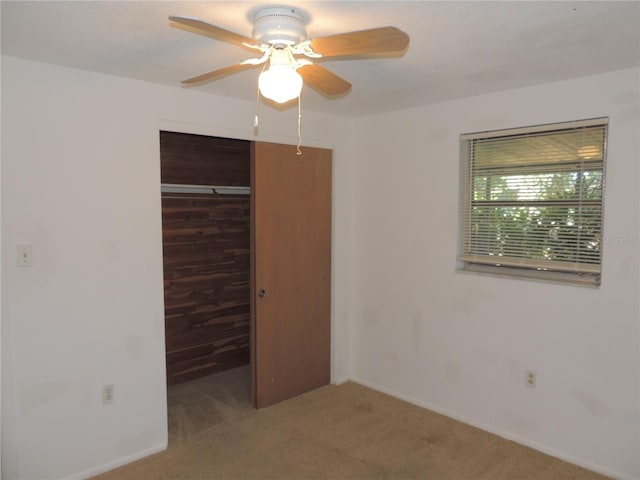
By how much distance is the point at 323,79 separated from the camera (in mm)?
2080

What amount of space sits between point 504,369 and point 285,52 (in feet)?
8.33

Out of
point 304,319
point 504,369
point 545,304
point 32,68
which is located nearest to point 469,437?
point 504,369

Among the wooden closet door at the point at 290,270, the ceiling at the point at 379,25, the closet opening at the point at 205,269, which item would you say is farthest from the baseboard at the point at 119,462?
the ceiling at the point at 379,25

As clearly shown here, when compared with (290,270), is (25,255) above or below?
above

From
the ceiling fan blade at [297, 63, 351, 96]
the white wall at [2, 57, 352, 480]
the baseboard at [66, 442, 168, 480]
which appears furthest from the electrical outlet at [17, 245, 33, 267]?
the ceiling fan blade at [297, 63, 351, 96]

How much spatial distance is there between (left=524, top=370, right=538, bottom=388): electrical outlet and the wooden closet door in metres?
1.64

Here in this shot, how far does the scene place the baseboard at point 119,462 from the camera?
267 cm

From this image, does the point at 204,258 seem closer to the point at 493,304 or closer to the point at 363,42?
the point at 493,304

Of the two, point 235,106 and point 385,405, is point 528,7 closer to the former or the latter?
point 235,106

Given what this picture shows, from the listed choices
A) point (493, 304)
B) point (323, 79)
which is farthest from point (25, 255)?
point (493, 304)

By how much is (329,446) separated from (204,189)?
7.94 ft

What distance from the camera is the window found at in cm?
274

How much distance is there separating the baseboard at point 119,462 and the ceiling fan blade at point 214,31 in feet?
8.40

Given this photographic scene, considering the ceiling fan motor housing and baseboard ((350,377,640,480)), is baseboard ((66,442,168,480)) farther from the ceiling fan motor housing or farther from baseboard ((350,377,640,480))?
the ceiling fan motor housing
